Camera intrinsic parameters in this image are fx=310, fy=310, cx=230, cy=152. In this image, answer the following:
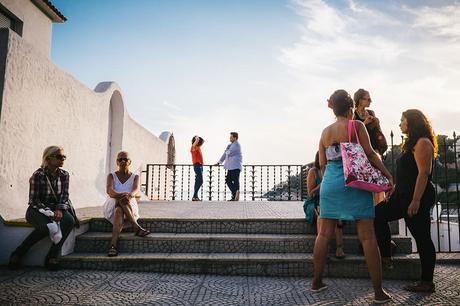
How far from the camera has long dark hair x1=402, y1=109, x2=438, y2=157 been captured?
3.21 meters

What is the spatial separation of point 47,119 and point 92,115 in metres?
1.97

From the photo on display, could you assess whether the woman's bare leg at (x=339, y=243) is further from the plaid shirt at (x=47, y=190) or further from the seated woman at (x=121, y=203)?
the plaid shirt at (x=47, y=190)

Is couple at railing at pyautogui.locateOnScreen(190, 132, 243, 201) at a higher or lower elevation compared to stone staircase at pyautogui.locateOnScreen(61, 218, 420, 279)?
higher

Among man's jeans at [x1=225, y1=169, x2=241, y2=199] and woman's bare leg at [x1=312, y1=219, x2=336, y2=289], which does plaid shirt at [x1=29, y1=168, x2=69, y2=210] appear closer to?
woman's bare leg at [x1=312, y1=219, x2=336, y2=289]

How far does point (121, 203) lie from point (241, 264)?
1858 mm

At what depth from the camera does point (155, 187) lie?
1324 centimetres

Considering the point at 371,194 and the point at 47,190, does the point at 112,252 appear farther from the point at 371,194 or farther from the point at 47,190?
the point at 371,194

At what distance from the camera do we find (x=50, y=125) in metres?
5.73

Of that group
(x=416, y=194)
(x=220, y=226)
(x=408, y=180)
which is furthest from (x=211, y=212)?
(x=416, y=194)

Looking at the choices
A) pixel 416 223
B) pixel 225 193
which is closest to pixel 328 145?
pixel 416 223

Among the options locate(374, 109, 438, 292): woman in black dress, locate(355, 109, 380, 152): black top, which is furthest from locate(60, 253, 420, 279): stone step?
locate(355, 109, 380, 152): black top

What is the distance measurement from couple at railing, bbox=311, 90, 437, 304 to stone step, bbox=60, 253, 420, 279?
0.35 metres

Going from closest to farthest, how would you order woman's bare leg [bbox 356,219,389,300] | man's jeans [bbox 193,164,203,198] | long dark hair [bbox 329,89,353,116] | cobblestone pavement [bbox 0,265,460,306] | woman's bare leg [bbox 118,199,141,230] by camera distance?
woman's bare leg [bbox 356,219,389,300], cobblestone pavement [bbox 0,265,460,306], long dark hair [bbox 329,89,353,116], woman's bare leg [bbox 118,199,141,230], man's jeans [bbox 193,164,203,198]

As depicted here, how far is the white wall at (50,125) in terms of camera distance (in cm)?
459
